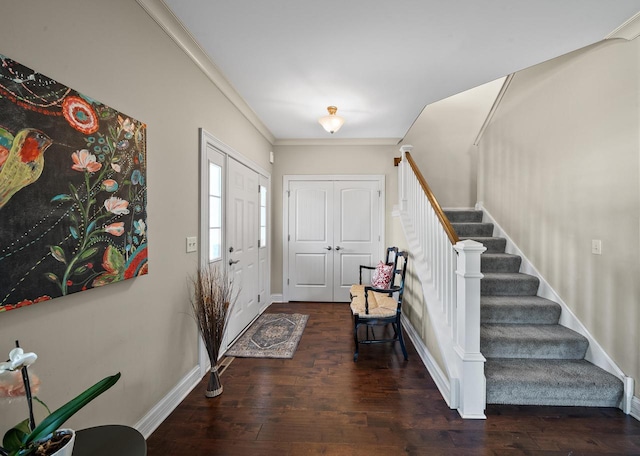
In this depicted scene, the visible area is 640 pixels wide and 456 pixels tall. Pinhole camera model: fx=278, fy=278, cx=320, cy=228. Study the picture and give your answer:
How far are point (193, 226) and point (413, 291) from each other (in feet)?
7.90

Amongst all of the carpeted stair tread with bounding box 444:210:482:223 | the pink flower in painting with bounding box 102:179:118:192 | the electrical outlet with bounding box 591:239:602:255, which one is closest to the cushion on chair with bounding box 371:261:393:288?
the carpeted stair tread with bounding box 444:210:482:223

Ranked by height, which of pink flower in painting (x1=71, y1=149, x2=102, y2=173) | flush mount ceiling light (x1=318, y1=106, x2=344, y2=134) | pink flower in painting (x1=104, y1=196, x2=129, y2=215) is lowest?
pink flower in painting (x1=104, y1=196, x2=129, y2=215)

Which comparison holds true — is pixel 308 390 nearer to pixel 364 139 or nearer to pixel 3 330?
pixel 3 330

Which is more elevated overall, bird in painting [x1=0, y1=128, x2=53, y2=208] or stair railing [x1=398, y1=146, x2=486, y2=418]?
bird in painting [x1=0, y1=128, x2=53, y2=208]

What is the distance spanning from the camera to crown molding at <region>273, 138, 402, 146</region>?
445 centimetres

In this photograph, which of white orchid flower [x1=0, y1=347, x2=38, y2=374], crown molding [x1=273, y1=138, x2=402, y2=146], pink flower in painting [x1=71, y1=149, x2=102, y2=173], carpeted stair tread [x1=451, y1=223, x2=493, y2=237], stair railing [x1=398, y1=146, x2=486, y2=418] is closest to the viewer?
white orchid flower [x1=0, y1=347, x2=38, y2=374]

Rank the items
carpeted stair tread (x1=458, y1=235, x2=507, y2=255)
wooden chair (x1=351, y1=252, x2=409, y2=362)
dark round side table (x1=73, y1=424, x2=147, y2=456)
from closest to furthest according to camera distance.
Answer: dark round side table (x1=73, y1=424, x2=147, y2=456)
wooden chair (x1=351, y1=252, x2=409, y2=362)
carpeted stair tread (x1=458, y1=235, x2=507, y2=255)

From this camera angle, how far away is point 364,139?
4.45 m

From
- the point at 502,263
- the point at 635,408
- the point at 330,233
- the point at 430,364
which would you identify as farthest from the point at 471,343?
the point at 330,233

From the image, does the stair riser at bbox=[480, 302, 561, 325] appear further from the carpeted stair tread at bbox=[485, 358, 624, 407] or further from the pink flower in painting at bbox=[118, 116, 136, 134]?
the pink flower in painting at bbox=[118, 116, 136, 134]

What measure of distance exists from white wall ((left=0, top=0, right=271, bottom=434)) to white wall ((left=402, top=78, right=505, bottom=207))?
3551mm

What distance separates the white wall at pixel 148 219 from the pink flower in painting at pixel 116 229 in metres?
0.25

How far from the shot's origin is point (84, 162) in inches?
49.0

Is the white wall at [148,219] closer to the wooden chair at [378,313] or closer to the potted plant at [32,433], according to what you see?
the potted plant at [32,433]
